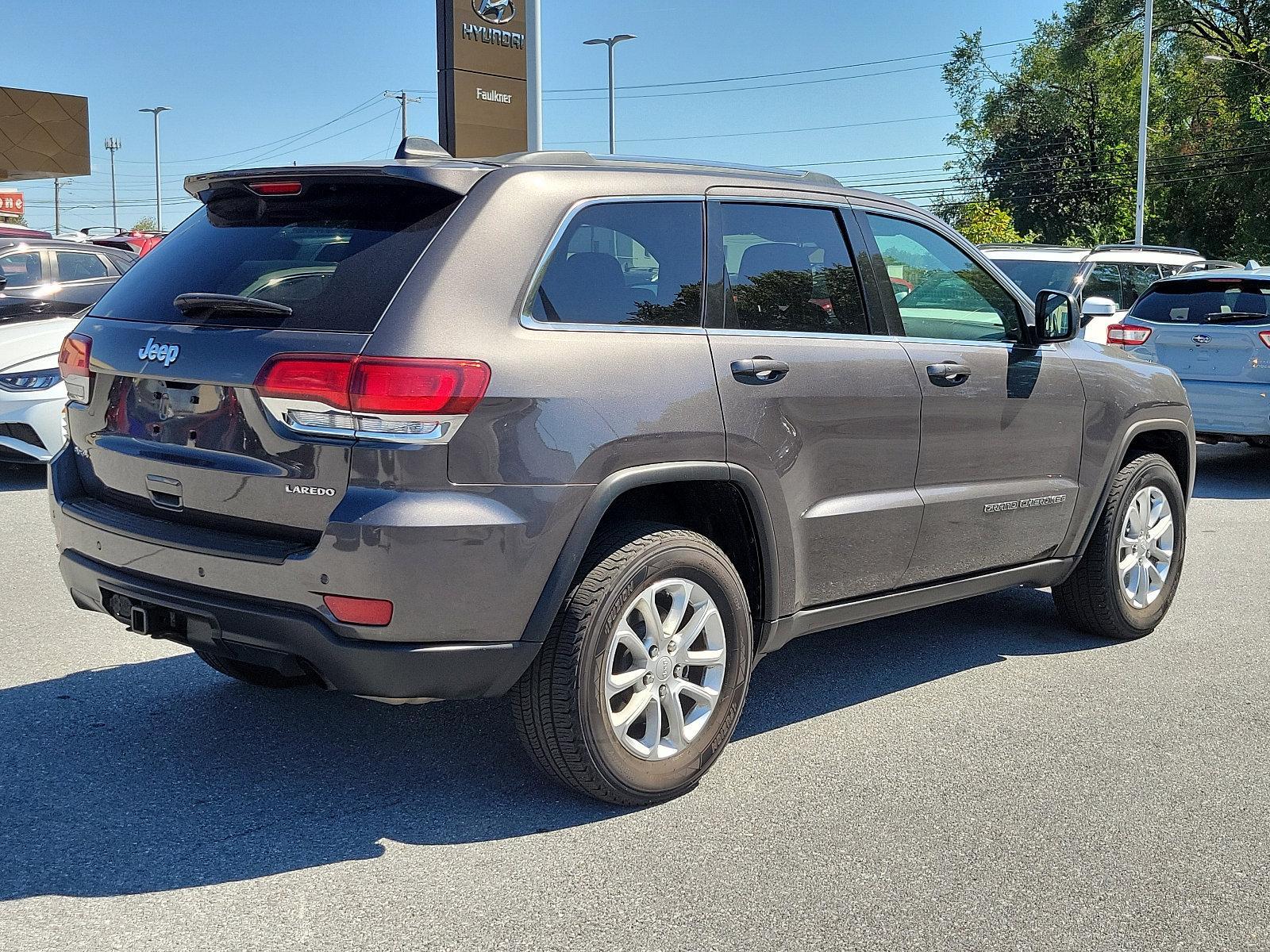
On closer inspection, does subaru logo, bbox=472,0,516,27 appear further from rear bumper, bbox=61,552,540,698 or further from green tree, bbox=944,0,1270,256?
green tree, bbox=944,0,1270,256

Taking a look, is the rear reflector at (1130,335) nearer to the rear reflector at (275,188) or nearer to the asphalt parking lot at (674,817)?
the asphalt parking lot at (674,817)

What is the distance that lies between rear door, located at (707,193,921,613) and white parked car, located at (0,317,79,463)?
6.19m

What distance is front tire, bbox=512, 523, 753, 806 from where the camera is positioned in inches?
139

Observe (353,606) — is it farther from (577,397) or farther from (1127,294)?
(1127,294)

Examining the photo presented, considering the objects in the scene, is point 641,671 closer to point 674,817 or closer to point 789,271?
point 674,817

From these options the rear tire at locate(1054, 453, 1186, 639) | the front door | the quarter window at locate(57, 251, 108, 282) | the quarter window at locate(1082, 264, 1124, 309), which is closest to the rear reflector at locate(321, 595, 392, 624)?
the front door

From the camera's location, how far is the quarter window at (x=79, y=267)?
10.3m

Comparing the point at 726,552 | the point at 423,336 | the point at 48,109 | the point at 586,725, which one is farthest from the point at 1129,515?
the point at 48,109

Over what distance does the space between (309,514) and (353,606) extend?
258mm

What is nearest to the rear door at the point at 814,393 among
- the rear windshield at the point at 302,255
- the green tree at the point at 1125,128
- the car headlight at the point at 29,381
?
the rear windshield at the point at 302,255

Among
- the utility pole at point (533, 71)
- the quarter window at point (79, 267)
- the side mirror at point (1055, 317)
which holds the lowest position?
the side mirror at point (1055, 317)

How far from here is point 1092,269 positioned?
42.8 feet

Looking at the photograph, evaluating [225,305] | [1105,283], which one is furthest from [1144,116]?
[225,305]

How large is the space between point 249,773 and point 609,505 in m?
1.42
